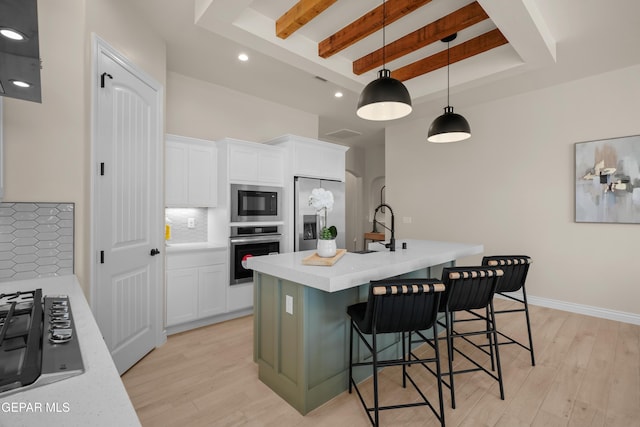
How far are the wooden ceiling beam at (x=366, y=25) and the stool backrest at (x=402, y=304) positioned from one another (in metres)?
2.02

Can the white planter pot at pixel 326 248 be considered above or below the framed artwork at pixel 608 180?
below

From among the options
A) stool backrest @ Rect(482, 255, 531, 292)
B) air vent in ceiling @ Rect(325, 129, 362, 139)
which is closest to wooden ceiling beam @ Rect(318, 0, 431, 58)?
stool backrest @ Rect(482, 255, 531, 292)

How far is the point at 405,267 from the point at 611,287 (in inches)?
125

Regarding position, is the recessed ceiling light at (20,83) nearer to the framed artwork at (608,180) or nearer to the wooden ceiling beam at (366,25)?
the wooden ceiling beam at (366,25)

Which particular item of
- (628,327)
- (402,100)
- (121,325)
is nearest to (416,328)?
(402,100)

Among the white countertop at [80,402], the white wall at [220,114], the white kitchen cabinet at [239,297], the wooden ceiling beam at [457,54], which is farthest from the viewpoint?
the white wall at [220,114]

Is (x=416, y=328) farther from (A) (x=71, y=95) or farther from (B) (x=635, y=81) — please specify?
(B) (x=635, y=81)

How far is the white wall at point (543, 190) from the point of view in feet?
11.7

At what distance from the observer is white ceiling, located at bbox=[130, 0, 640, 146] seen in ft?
8.21

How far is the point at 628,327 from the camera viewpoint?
3.38 meters

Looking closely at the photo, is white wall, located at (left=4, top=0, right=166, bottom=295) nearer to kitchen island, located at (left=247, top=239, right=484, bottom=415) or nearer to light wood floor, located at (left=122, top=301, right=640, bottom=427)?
light wood floor, located at (left=122, top=301, right=640, bottom=427)

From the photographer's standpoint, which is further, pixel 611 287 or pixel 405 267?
pixel 611 287

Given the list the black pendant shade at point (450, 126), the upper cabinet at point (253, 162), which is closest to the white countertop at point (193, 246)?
the upper cabinet at point (253, 162)

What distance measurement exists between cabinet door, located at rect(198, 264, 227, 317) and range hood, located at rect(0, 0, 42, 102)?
2.37 meters
